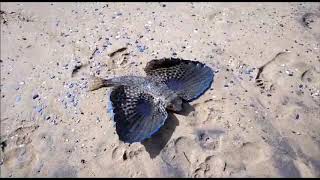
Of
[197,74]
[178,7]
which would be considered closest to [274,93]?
[197,74]

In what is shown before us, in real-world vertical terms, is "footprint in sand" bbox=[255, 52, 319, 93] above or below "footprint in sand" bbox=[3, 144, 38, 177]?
above

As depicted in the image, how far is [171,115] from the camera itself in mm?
3971

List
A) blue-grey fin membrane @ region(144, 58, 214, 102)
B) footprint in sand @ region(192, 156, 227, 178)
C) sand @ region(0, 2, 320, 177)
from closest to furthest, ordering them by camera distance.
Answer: footprint in sand @ region(192, 156, 227, 178) → sand @ region(0, 2, 320, 177) → blue-grey fin membrane @ region(144, 58, 214, 102)

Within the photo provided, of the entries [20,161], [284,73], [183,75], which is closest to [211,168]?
[183,75]

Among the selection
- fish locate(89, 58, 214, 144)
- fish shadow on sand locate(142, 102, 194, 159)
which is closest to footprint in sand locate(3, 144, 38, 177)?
fish locate(89, 58, 214, 144)

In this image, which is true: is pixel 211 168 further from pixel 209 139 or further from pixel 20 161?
pixel 20 161

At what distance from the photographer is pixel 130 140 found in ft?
11.9

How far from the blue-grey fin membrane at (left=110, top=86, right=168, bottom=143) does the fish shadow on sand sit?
0.11 metres

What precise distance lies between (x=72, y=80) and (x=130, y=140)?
4.37ft

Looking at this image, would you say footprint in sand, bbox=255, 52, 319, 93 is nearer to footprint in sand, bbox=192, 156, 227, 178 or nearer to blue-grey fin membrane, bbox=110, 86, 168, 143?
footprint in sand, bbox=192, 156, 227, 178

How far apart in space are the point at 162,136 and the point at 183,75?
78 centimetres

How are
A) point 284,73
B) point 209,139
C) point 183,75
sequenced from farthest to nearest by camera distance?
point 284,73 < point 183,75 < point 209,139

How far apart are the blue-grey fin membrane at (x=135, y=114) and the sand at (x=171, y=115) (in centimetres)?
13

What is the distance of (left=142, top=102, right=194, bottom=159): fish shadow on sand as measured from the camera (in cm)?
370
